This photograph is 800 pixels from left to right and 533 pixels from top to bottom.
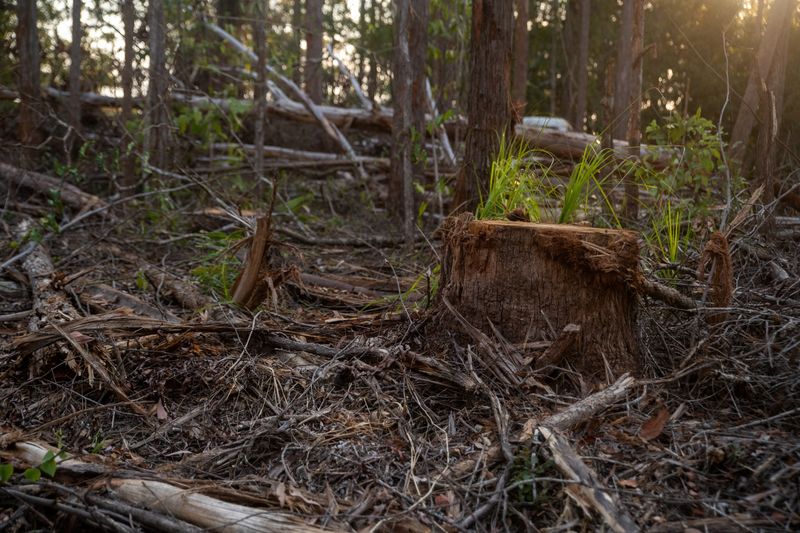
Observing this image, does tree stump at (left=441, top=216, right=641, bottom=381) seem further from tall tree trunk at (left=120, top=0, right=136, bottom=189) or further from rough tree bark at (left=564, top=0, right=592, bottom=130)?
rough tree bark at (left=564, top=0, right=592, bottom=130)

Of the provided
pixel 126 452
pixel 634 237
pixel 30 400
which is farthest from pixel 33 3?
pixel 634 237

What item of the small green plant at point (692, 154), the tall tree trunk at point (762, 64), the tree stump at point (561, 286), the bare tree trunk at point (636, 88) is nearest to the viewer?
the tree stump at point (561, 286)

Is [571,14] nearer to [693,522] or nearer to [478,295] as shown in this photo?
[478,295]

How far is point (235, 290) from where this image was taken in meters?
4.28

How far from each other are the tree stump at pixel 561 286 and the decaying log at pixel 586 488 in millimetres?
711

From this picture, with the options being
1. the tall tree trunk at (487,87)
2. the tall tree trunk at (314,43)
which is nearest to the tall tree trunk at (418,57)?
the tall tree trunk at (487,87)

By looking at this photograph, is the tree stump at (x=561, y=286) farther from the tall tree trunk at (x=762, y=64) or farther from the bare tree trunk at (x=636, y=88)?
the tall tree trunk at (x=762, y=64)

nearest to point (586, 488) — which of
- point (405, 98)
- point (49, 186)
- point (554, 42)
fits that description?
point (405, 98)

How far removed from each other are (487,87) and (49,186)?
5.50m

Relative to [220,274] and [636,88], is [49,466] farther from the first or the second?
[636,88]

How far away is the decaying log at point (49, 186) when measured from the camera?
24.6ft

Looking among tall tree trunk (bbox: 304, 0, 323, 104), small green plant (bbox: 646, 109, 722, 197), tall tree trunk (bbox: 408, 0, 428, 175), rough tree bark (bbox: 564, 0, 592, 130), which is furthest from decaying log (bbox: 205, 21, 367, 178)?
rough tree bark (bbox: 564, 0, 592, 130)

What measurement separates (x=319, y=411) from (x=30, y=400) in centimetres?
133

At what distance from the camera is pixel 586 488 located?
2123 millimetres
